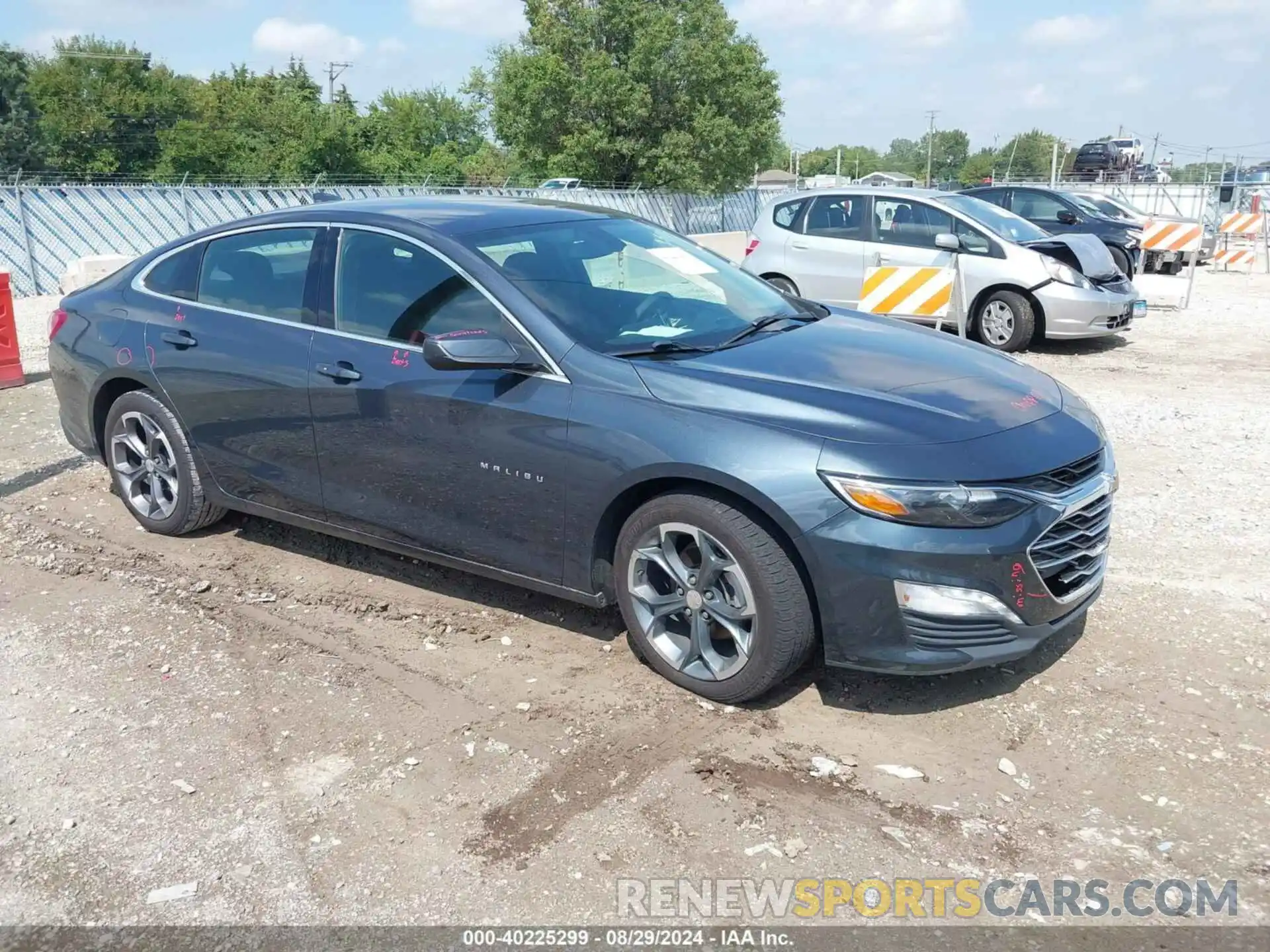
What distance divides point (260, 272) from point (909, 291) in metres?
6.94

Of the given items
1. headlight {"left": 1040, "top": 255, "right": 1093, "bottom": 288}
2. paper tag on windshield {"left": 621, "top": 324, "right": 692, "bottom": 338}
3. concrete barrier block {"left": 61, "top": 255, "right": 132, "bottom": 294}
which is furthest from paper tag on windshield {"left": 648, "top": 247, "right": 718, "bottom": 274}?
concrete barrier block {"left": 61, "top": 255, "right": 132, "bottom": 294}

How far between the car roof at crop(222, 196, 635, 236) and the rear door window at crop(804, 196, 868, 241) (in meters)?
6.82

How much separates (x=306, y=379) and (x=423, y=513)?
82cm

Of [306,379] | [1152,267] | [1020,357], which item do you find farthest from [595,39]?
[306,379]

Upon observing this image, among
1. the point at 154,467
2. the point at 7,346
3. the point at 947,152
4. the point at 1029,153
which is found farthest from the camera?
the point at 947,152

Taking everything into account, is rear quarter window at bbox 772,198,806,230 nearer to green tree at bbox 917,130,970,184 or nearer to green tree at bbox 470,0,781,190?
green tree at bbox 470,0,781,190

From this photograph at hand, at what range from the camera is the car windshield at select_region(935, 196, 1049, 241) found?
11.2 metres

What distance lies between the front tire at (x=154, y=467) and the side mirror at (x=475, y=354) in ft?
6.43

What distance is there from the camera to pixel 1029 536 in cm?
350

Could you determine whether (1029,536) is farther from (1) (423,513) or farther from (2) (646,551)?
(1) (423,513)

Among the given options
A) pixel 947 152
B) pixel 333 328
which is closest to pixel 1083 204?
pixel 333 328

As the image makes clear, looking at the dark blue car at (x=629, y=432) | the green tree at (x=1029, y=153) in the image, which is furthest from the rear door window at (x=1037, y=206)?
the green tree at (x=1029, y=153)

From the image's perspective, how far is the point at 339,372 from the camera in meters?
4.52

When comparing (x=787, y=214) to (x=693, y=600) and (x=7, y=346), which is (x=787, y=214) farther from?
(x=693, y=600)
